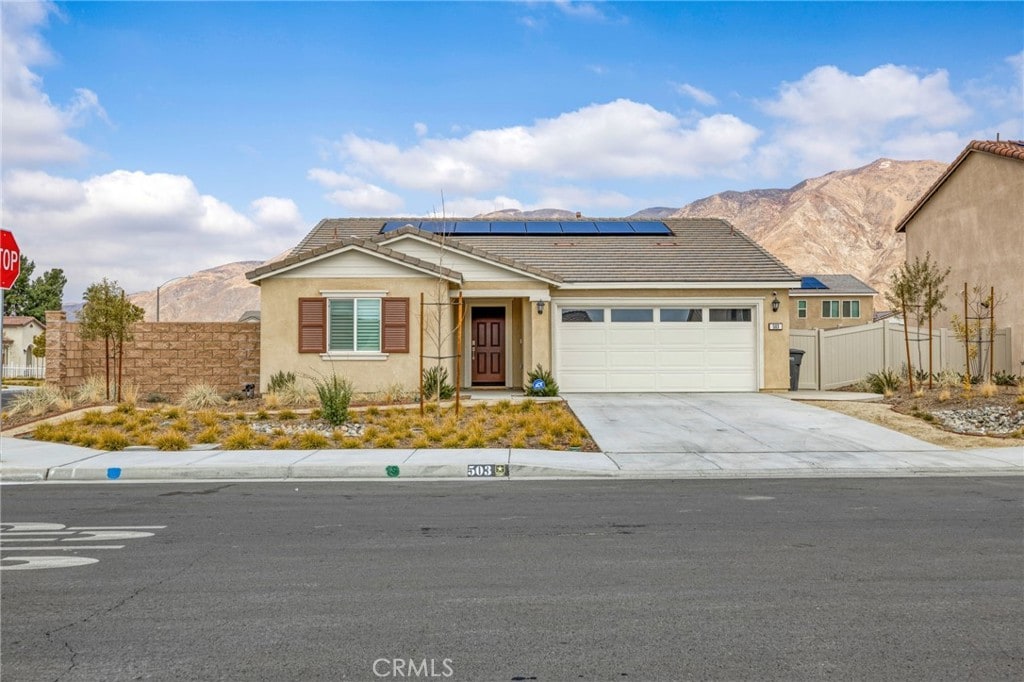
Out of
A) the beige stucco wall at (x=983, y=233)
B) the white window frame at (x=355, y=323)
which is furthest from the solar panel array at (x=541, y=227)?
the beige stucco wall at (x=983, y=233)

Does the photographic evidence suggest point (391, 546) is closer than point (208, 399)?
Yes

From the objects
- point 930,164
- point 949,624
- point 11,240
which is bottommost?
point 949,624

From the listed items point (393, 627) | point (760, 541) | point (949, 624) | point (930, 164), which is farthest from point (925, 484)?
point (930, 164)

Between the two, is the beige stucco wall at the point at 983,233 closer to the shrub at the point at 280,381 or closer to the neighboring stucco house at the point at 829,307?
the shrub at the point at 280,381

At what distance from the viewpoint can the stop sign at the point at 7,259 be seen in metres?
11.9

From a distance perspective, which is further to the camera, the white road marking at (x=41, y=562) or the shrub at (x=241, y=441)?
the shrub at (x=241, y=441)

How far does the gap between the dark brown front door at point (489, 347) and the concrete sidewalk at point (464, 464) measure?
9.98m

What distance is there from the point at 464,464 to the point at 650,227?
57.9 feet

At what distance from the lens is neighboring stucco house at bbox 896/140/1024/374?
904 inches

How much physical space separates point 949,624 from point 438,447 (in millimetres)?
Answer: 9431

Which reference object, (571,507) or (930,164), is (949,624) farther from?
(930,164)

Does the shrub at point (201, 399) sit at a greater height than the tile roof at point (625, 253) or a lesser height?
lesser

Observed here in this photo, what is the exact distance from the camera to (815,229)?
12381 centimetres

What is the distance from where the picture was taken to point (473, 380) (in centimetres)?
2309
